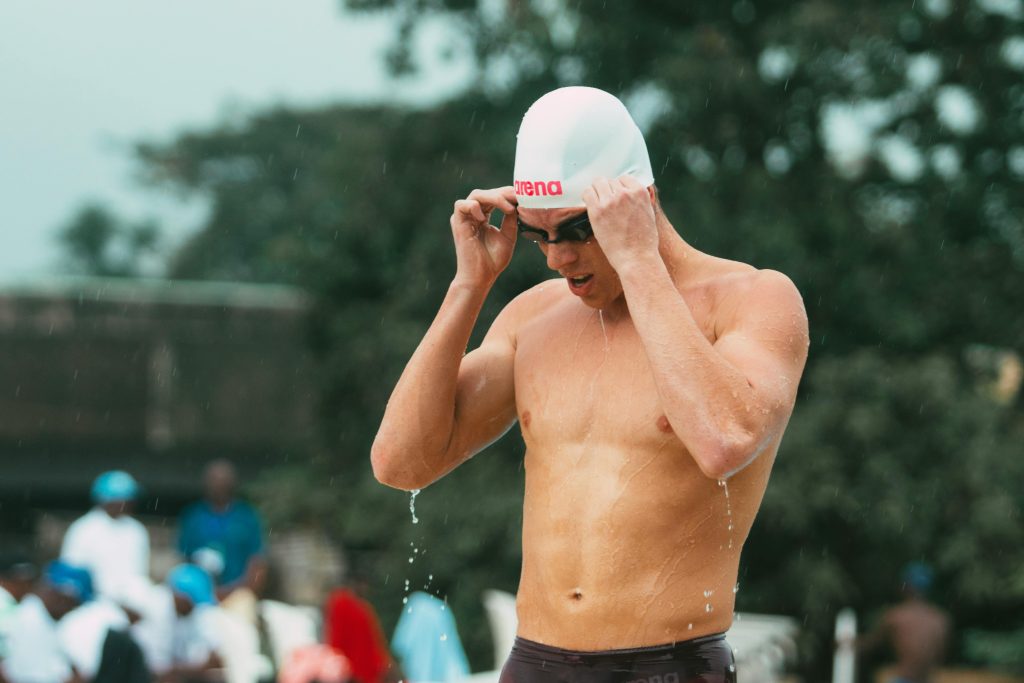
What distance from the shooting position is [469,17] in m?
14.9

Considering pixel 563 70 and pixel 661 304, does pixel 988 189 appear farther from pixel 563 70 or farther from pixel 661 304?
pixel 661 304

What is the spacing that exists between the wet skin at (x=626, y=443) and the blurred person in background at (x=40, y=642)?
5279 mm

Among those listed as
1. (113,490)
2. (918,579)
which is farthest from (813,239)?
(113,490)

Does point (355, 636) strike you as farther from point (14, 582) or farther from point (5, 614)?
point (5, 614)

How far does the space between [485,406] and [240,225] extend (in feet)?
143

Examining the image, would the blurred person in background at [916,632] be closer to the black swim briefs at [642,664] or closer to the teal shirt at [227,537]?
the teal shirt at [227,537]

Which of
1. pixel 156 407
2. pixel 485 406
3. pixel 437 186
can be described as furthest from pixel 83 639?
pixel 156 407

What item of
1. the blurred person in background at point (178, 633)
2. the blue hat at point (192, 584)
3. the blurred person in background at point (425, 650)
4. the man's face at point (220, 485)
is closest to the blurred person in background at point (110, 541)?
the blue hat at point (192, 584)

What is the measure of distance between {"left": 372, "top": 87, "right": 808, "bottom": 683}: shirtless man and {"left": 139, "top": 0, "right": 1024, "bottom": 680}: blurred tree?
10278mm

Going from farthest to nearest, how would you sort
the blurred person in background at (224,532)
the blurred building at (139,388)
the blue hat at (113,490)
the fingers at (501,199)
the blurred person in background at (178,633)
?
the blurred building at (139,388) < the blurred person in background at (224,532) < the blue hat at (113,490) < the blurred person in background at (178,633) < the fingers at (501,199)

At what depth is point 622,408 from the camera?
3135 mm

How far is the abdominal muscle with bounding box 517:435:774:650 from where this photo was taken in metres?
3.04

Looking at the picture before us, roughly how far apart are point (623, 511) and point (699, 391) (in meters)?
0.38

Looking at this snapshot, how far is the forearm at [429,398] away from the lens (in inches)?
129
